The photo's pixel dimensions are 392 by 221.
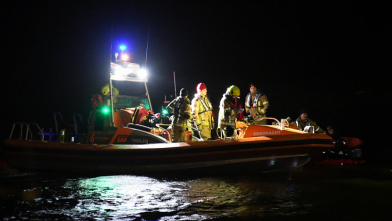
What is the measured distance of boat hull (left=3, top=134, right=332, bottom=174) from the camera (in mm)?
5414

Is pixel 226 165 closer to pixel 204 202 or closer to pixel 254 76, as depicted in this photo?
pixel 204 202

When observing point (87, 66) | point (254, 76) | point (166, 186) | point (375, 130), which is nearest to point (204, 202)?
point (166, 186)

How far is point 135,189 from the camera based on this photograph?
15.6 feet

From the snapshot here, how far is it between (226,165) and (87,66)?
2389 cm

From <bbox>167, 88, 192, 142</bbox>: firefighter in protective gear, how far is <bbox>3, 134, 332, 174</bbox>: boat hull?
50cm

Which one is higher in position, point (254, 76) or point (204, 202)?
point (254, 76)

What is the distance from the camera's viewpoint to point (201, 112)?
6.38m

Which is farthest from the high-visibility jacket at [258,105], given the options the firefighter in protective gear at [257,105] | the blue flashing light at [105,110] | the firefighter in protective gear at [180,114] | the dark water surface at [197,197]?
the blue flashing light at [105,110]

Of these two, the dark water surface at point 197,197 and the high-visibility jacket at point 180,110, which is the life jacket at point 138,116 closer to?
the high-visibility jacket at point 180,110

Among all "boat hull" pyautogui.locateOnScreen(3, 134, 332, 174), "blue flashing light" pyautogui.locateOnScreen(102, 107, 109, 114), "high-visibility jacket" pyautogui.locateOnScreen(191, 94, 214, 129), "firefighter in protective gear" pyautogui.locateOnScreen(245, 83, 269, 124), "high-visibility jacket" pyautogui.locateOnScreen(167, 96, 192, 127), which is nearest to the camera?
"boat hull" pyautogui.locateOnScreen(3, 134, 332, 174)

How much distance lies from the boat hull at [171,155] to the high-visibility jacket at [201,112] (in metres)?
0.82

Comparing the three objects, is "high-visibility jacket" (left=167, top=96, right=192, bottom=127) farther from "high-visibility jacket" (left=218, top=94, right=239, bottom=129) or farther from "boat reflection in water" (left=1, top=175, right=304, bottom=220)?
"boat reflection in water" (left=1, top=175, right=304, bottom=220)

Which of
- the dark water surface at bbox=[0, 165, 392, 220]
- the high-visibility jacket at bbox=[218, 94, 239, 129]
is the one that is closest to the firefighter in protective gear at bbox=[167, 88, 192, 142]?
the high-visibility jacket at bbox=[218, 94, 239, 129]

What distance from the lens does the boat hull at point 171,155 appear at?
5.41m
